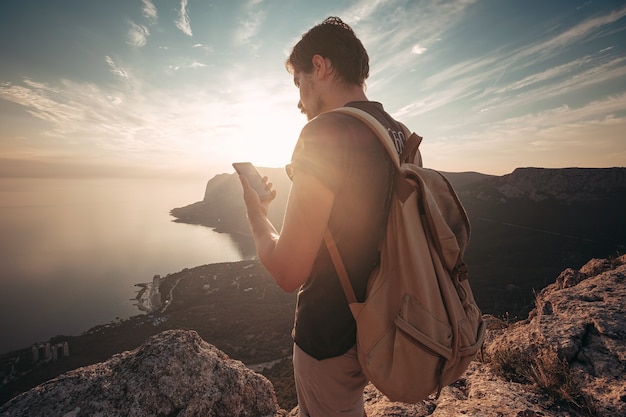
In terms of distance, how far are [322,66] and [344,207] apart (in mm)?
757

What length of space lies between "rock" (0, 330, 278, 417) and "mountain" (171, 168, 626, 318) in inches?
1250

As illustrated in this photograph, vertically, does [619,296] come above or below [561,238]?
above

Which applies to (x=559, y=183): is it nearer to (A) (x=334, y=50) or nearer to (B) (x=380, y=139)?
(A) (x=334, y=50)

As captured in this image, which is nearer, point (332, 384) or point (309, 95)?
point (332, 384)

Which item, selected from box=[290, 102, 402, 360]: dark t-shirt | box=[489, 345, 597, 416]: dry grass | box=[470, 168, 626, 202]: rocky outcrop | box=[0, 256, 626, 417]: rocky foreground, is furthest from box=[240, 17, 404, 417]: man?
box=[470, 168, 626, 202]: rocky outcrop

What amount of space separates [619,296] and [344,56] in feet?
14.2

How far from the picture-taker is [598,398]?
7.00ft

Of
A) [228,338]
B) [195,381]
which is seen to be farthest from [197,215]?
[195,381]

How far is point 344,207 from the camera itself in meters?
1.05

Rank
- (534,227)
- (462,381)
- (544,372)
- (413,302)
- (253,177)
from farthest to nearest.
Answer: (534,227)
(462,381)
(544,372)
(253,177)
(413,302)

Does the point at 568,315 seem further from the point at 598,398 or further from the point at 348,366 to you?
the point at 348,366

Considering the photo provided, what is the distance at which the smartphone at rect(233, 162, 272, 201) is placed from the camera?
158cm

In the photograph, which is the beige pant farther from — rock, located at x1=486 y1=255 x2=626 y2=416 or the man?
rock, located at x1=486 y1=255 x2=626 y2=416

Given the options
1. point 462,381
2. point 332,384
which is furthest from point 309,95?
point 462,381
